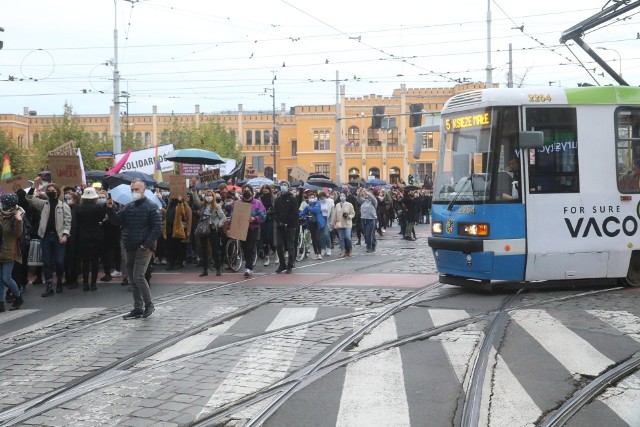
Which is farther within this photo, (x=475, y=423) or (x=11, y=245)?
(x=11, y=245)

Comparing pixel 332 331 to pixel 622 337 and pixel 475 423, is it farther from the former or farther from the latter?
pixel 475 423

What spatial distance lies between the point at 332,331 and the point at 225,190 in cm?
1033

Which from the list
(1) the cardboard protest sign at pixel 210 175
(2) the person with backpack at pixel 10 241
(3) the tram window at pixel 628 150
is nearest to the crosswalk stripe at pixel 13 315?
(2) the person with backpack at pixel 10 241

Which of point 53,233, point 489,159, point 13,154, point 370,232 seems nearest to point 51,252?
point 53,233

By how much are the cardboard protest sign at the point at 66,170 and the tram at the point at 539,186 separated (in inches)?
283

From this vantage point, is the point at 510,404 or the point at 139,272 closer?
the point at 510,404

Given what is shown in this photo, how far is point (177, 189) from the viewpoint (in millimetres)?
17844

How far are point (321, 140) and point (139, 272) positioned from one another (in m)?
78.8

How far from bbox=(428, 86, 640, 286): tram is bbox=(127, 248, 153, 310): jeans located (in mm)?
4642

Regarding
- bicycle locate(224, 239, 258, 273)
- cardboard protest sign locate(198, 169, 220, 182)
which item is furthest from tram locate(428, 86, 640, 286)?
cardboard protest sign locate(198, 169, 220, 182)

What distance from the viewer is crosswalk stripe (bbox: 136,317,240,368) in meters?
8.55

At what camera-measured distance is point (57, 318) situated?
461 inches

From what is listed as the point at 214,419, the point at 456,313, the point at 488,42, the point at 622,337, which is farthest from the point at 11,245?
the point at 488,42

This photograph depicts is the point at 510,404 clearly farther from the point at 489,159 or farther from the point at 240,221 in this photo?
the point at 240,221
